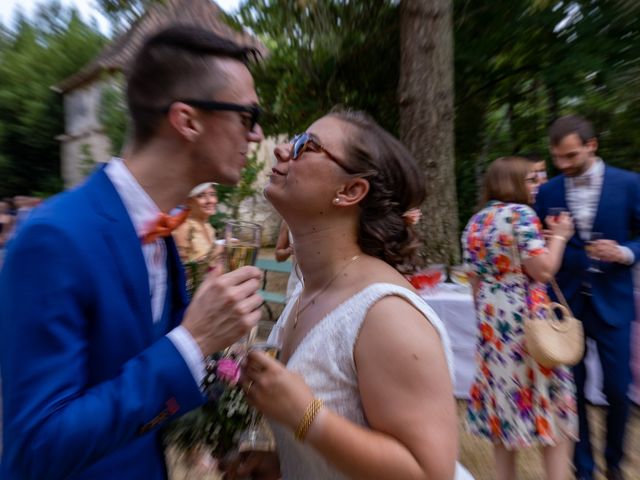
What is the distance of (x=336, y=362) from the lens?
131 cm

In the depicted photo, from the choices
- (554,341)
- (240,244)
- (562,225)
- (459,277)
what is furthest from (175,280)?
(459,277)

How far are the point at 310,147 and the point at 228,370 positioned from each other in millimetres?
779

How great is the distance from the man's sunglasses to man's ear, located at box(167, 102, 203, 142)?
0.39 m

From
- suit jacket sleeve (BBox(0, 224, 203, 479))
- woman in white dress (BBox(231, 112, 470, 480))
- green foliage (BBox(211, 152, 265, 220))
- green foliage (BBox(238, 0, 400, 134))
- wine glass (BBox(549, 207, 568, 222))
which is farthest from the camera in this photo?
green foliage (BBox(238, 0, 400, 134))

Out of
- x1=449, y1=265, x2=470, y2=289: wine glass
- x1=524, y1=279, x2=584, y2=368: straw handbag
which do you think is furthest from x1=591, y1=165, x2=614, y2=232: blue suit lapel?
x1=449, y1=265, x2=470, y2=289: wine glass

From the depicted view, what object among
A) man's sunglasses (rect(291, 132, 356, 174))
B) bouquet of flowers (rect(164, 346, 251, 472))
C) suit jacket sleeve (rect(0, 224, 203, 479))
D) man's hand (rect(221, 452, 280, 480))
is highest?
man's sunglasses (rect(291, 132, 356, 174))

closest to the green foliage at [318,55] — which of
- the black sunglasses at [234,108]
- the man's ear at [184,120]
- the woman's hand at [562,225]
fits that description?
the woman's hand at [562,225]

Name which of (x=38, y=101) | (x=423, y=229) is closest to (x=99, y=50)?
(x=38, y=101)

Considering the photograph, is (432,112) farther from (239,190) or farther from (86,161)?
(86,161)

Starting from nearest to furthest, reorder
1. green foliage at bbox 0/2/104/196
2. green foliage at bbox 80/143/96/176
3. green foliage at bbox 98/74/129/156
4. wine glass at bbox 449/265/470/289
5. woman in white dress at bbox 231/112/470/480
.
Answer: woman in white dress at bbox 231/112/470/480 < wine glass at bbox 449/265/470/289 < green foliage at bbox 98/74/129/156 < green foliage at bbox 80/143/96/176 < green foliage at bbox 0/2/104/196

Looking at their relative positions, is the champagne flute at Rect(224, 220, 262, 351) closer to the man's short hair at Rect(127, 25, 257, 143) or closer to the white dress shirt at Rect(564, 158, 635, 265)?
the man's short hair at Rect(127, 25, 257, 143)

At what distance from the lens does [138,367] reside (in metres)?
1.00

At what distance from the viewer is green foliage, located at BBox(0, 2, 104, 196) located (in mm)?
10852

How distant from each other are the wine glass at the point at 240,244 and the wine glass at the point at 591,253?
106 inches
